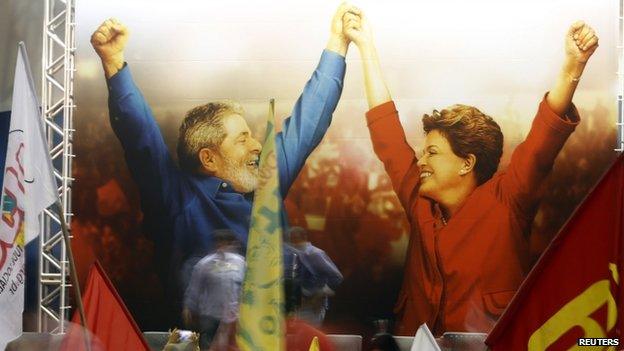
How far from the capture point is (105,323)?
23.0ft

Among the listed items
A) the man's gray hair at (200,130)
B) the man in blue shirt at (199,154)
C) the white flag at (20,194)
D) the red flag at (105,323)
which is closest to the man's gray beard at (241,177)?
the man in blue shirt at (199,154)

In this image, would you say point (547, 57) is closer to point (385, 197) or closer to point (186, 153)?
point (385, 197)

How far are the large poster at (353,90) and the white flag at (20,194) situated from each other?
198cm

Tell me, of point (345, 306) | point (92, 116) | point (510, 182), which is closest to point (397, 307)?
point (345, 306)

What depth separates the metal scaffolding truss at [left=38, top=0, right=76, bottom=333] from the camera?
8.87m

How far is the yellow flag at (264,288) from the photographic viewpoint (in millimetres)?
8750

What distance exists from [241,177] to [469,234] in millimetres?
1525

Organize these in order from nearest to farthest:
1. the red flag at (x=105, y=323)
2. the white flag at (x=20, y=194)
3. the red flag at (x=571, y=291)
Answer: the red flag at (x=571, y=291), the white flag at (x=20, y=194), the red flag at (x=105, y=323)

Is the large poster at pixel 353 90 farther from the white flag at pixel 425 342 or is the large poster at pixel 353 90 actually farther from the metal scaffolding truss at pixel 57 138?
the white flag at pixel 425 342

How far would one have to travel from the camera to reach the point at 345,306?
885cm

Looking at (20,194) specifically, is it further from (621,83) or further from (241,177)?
(621,83)

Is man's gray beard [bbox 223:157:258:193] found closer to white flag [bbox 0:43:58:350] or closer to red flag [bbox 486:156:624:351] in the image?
white flag [bbox 0:43:58:350]
